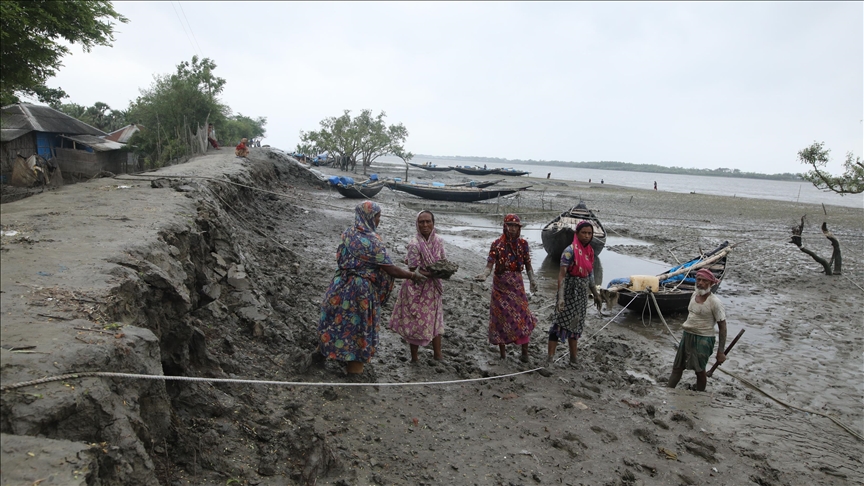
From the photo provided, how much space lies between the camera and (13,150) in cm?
1759

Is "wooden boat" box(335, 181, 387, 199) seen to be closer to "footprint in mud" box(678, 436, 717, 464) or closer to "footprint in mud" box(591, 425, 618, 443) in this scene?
"footprint in mud" box(591, 425, 618, 443)

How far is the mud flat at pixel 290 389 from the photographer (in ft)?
7.59

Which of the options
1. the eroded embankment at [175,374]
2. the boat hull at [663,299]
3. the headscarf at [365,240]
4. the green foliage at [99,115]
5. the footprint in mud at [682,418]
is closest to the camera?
the eroded embankment at [175,374]

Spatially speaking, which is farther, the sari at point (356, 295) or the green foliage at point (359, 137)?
the green foliage at point (359, 137)

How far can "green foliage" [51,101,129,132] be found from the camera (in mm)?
34062

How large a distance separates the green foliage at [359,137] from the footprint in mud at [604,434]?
135 feet

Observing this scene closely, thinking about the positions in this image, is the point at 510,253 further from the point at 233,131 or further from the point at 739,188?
the point at 739,188

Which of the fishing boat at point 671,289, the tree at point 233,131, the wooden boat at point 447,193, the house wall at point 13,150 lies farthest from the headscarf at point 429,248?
the tree at point 233,131

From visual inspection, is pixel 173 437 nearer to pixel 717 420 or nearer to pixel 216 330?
pixel 216 330

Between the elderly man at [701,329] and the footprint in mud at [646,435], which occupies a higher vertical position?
the elderly man at [701,329]

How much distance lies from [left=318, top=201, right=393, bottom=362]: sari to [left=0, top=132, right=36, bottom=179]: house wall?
17.9 meters

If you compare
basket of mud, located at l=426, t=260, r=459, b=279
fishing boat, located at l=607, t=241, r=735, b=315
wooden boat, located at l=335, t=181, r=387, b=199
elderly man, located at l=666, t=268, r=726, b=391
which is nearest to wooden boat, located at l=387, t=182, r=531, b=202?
wooden boat, located at l=335, t=181, r=387, b=199

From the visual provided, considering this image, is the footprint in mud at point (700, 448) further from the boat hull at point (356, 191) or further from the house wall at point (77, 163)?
the house wall at point (77, 163)

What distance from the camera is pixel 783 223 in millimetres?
24984
